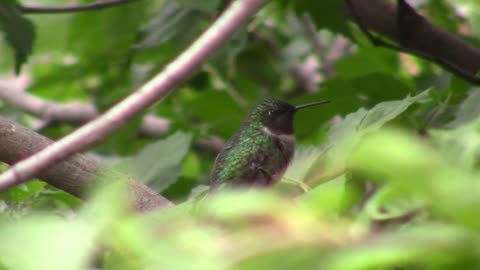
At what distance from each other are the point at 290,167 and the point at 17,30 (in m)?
0.90

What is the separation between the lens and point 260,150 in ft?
7.11

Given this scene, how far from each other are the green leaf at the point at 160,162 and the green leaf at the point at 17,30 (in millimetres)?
392

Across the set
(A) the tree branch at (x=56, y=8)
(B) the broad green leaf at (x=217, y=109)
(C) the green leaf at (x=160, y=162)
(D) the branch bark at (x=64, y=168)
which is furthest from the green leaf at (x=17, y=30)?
(B) the broad green leaf at (x=217, y=109)

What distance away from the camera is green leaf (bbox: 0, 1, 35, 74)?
6.50 ft

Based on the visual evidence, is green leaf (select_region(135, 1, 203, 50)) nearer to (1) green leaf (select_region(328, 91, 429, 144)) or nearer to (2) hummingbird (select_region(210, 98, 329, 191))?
(2) hummingbird (select_region(210, 98, 329, 191))

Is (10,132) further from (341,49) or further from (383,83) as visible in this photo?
(341,49)

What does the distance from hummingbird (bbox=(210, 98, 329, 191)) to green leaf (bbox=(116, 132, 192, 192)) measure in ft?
0.37

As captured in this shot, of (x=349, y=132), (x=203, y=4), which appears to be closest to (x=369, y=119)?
(x=349, y=132)

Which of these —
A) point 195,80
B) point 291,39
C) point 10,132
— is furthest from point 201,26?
point 10,132

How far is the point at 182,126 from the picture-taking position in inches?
110

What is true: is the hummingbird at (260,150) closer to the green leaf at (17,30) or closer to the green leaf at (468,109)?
the green leaf at (468,109)

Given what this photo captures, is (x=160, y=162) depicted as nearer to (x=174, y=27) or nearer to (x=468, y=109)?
(x=174, y=27)

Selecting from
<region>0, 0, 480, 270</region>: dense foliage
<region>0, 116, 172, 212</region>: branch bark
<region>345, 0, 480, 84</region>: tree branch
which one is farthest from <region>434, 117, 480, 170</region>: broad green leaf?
<region>345, 0, 480, 84</region>: tree branch

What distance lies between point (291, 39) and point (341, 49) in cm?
39
